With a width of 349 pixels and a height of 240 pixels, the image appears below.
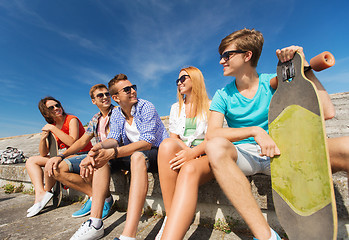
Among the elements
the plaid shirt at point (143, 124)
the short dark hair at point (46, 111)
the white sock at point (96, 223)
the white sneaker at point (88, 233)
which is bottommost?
the white sneaker at point (88, 233)

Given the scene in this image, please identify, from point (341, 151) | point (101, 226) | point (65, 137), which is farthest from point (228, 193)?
point (65, 137)

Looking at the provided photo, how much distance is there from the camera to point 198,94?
99.3 inches

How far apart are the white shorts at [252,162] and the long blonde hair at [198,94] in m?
0.85

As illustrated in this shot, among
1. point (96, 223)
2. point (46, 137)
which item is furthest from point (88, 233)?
point (46, 137)

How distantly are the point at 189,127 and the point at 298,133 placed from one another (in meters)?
1.32

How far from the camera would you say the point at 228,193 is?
1.37 m

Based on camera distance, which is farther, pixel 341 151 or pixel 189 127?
pixel 189 127

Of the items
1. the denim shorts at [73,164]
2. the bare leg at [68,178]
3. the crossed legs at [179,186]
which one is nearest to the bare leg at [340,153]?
the crossed legs at [179,186]

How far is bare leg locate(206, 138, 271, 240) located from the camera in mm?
1299

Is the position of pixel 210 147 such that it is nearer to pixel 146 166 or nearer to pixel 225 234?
pixel 146 166

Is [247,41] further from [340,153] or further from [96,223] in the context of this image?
[96,223]

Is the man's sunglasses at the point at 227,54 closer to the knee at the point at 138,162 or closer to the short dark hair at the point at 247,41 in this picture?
the short dark hair at the point at 247,41

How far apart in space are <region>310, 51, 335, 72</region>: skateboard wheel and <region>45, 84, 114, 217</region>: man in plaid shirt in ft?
7.99

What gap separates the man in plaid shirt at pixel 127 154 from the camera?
5.78 feet
